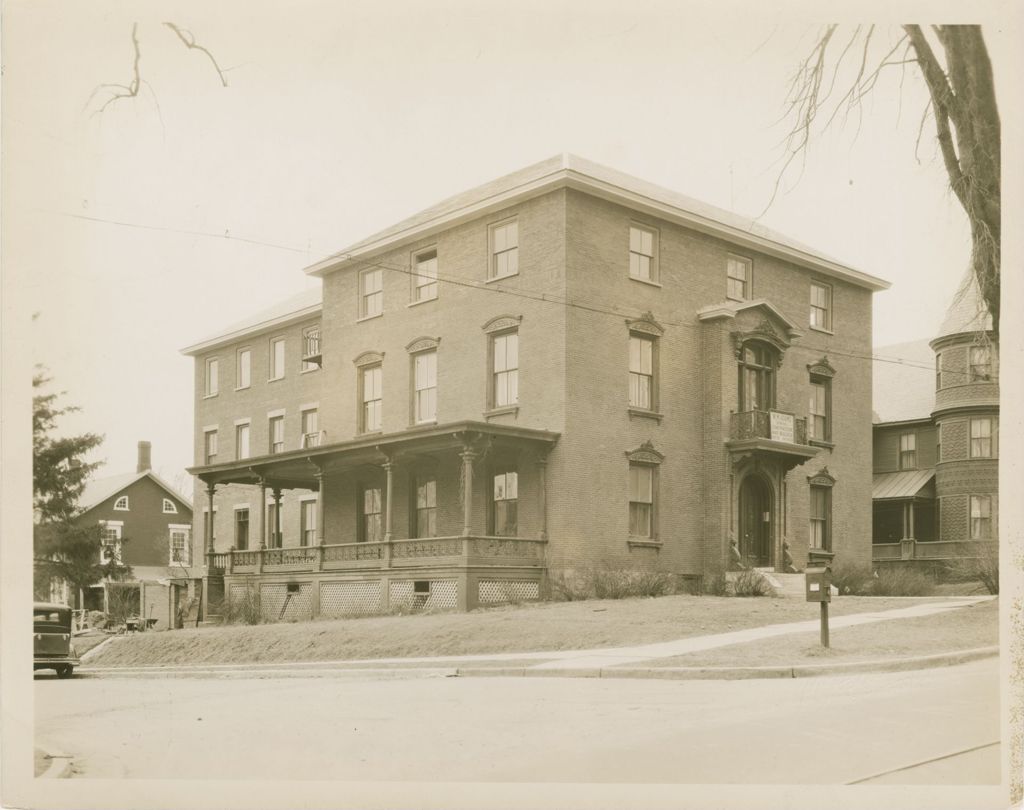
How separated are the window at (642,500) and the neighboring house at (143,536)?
30.9 feet

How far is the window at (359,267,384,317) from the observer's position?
22222 millimetres

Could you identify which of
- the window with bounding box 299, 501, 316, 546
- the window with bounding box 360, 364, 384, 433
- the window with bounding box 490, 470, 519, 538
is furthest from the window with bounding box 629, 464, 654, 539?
the window with bounding box 299, 501, 316, 546

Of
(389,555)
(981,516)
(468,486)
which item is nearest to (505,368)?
(468,486)

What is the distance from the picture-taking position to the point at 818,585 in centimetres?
1470

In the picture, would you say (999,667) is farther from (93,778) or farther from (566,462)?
(566,462)

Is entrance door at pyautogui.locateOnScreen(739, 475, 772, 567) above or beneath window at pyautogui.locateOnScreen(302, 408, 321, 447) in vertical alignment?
beneath

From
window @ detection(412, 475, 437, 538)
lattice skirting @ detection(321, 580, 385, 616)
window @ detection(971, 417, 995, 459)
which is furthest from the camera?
window @ detection(412, 475, 437, 538)

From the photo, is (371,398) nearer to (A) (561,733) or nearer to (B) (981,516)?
(B) (981,516)

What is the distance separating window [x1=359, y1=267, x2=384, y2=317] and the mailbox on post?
979 cm

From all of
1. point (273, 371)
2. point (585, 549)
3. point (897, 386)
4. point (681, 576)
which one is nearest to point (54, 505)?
point (273, 371)

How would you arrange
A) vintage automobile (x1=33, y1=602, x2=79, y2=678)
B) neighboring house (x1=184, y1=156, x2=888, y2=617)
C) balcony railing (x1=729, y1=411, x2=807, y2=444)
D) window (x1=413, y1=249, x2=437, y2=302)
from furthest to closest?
balcony railing (x1=729, y1=411, x2=807, y2=444)
window (x1=413, y1=249, x2=437, y2=302)
neighboring house (x1=184, y1=156, x2=888, y2=617)
vintage automobile (x1=33, y1=602, x2=79, y2=678)

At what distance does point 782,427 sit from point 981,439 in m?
14.6

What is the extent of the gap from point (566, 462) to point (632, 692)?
401 inches

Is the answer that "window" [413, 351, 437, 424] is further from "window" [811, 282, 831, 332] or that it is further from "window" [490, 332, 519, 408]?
"window" [811, 282, 831, 332]
